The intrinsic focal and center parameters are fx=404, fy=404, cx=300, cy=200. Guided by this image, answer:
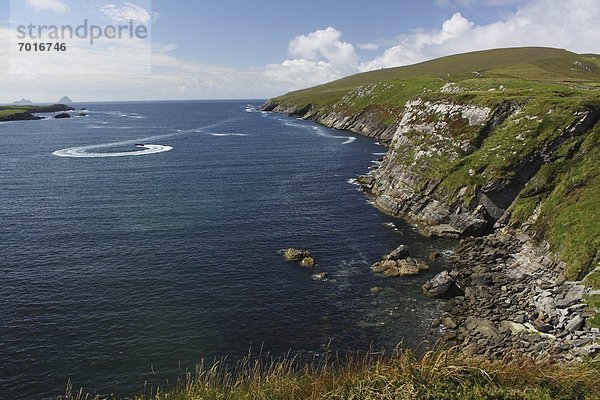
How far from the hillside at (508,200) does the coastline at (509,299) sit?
0.15 m

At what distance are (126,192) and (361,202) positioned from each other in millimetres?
53674

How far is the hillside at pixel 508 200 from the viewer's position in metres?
42.9

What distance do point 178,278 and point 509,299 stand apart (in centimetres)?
4125

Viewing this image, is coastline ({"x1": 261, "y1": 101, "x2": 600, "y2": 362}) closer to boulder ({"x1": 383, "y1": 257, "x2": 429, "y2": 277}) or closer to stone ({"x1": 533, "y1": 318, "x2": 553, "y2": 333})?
stone ({"x1": 533, "y1": 318, "x2": 553, "y2": 333})

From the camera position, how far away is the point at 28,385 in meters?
34.8

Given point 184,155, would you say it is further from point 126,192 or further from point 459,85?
point 459,85

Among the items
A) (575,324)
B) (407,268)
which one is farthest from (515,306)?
(407,268)

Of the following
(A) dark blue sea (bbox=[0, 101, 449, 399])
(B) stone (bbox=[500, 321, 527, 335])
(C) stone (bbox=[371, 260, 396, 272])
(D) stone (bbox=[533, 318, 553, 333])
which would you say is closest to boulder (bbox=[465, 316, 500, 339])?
(B) stone (bbox=[500, 321, 527, 335])

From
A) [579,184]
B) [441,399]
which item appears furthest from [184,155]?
[441,399]

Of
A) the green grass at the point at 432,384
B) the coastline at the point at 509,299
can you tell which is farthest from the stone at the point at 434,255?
the green grass at the point at 432,384

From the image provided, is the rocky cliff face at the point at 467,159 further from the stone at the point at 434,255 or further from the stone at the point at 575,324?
the stone at the point at 575,324

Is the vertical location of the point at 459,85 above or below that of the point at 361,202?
above

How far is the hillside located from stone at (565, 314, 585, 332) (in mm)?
161

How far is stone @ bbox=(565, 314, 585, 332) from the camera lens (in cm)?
3859
